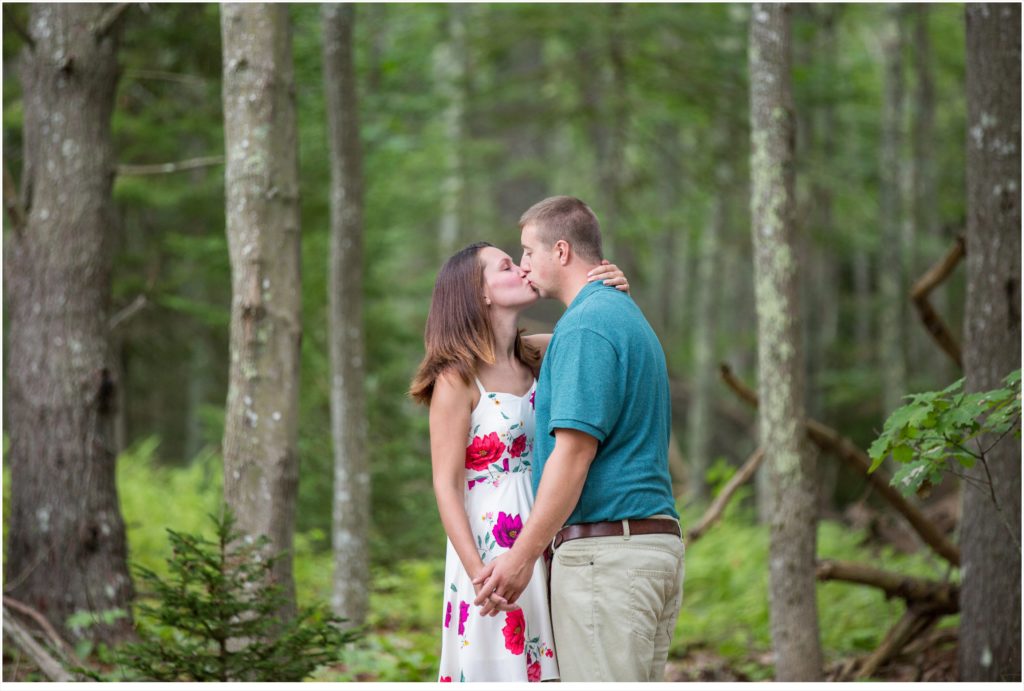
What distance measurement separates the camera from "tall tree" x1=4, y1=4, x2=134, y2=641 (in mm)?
6332

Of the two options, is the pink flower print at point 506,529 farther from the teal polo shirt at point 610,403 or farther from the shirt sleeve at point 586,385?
the shirt sleeve at point 586,385

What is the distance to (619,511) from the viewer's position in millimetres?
3492

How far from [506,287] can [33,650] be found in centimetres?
365

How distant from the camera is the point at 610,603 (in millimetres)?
3438

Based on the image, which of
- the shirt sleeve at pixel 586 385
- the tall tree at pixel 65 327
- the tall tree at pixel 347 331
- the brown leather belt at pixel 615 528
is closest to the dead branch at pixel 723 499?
the tall tree at pixel 347 331

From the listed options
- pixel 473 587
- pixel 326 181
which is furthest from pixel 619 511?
pixel 326 181

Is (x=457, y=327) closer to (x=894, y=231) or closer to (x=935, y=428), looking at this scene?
(x=935, y=428)

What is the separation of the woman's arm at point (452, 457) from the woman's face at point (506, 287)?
369mm

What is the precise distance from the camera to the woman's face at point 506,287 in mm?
3879

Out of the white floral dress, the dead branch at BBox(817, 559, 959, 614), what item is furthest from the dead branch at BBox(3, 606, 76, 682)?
the dead branch at BBox(817, 559, 959, 614)

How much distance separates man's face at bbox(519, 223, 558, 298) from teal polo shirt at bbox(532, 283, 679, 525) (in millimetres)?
203

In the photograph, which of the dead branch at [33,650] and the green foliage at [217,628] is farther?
the dead branch at [33,650]

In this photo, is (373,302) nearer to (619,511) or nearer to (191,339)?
(191,339)

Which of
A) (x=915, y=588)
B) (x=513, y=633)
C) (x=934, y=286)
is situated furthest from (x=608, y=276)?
(x=915, y=588)
